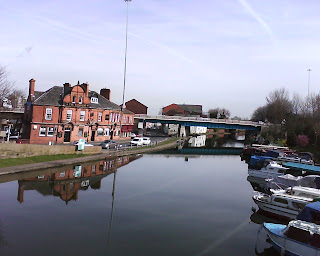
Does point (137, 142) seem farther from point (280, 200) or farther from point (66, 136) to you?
point (280, 200)

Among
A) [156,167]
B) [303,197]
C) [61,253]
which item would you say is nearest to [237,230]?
[303,197]

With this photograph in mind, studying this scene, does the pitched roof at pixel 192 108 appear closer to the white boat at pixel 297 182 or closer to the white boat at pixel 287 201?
the white boat at pixel 297 182

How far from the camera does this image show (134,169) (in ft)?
132

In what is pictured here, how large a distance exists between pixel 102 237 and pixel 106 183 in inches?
544

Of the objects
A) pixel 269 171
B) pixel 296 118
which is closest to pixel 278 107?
pixel 296 118

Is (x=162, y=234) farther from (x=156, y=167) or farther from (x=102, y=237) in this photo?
(x=156, y=167)

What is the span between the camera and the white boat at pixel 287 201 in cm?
2392

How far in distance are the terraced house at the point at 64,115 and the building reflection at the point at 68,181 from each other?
54.3 ft

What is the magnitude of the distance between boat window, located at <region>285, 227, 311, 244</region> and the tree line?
185 feet

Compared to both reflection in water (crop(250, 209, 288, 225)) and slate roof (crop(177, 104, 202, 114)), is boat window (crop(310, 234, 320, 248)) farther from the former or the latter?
slate roof (crop(177, 104, 202, 114))

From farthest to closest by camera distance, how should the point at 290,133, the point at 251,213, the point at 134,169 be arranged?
the point at 290,133 → the point at 134,169 → the point at 251,213

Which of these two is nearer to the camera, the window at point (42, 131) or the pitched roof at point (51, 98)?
the window at point (42, 131)

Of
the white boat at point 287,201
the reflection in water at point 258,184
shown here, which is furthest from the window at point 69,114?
the white boat at point 287,201

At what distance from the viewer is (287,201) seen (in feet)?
79.9
